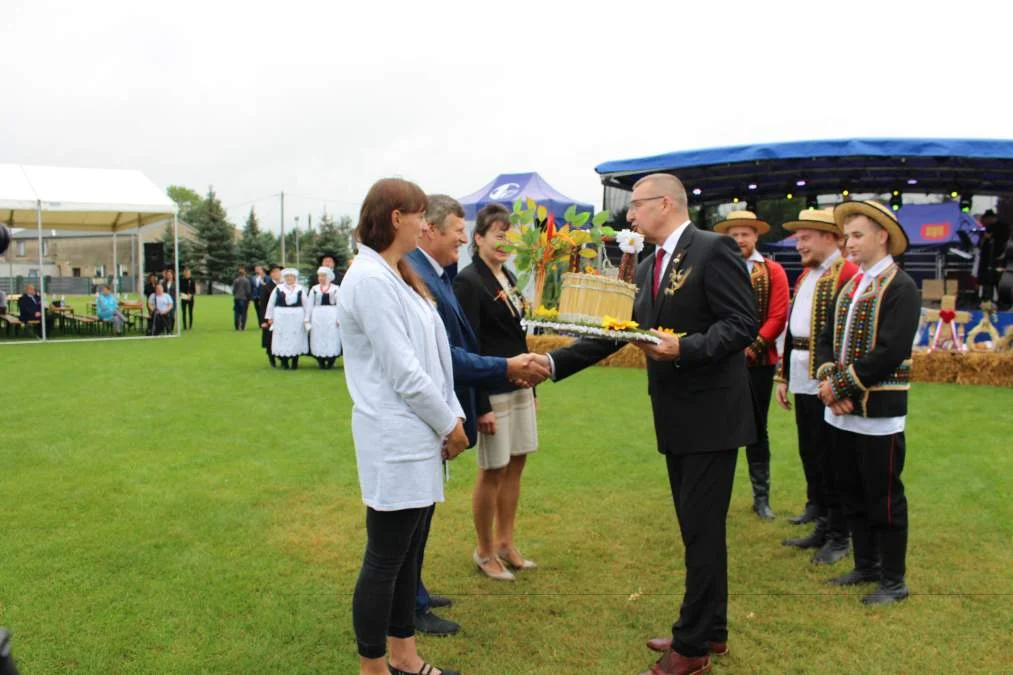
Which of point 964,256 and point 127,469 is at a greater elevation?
point 964,256

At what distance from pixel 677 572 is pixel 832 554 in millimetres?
1012

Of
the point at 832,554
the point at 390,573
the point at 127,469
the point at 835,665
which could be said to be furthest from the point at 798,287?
the point at 127,469

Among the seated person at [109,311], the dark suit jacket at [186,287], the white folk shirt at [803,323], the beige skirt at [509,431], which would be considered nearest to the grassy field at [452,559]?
the beige skirt at [509,431]

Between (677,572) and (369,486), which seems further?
(677,572)

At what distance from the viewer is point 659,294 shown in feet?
12.0

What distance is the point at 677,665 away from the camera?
3463 millimetres

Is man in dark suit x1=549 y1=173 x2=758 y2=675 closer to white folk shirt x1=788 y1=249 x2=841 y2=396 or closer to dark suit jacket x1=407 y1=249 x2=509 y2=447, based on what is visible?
dark suit jacket x1=407 y1=249 x2=509 y2=447

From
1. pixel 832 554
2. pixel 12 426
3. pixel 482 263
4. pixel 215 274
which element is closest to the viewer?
pixel 482 263

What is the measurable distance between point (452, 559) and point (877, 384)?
265 cm

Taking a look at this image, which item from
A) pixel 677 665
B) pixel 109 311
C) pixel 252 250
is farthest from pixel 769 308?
pixel 252 250

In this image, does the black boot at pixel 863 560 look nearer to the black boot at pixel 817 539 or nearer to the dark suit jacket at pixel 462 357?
the black boot at pixel 817 539

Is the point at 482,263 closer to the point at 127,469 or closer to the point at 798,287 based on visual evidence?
the point at 798,287

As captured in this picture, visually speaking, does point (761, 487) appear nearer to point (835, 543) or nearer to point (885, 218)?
point (835, 543)

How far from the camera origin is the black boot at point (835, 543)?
4.95m
